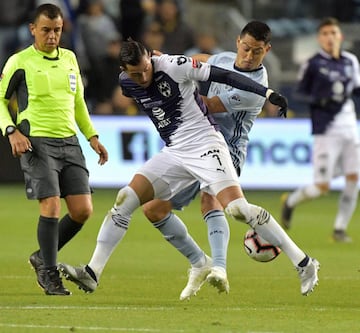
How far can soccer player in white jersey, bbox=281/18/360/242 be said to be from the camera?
15.6 m

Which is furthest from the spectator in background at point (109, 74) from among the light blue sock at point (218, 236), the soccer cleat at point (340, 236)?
the light blue sock at point (218, 236)

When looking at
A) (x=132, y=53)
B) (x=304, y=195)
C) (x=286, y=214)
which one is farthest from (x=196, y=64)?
(x=286, y=214)

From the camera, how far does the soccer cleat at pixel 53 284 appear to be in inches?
412

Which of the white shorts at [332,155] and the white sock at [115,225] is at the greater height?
the white sock at [115,225]

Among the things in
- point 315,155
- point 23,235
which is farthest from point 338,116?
point 23,235

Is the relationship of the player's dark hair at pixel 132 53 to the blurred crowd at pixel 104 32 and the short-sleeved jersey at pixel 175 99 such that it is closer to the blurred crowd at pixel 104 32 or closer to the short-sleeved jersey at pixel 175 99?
the short-sleeved jersey at pixel 175 99

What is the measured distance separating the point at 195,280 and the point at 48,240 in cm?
119

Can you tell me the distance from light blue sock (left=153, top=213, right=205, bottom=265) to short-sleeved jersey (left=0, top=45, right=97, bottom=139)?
1069mm

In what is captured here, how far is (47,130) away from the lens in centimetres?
1069

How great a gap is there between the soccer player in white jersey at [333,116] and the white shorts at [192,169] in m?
5.51

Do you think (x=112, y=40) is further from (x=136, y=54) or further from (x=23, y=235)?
(x=136, y=54)

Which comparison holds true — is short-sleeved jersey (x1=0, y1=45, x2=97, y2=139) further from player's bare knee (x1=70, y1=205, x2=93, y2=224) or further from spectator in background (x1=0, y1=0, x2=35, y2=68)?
spectator in background (x1=0, y1=0, x2=35, y2=68)

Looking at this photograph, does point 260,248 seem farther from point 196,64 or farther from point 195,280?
point 196,64

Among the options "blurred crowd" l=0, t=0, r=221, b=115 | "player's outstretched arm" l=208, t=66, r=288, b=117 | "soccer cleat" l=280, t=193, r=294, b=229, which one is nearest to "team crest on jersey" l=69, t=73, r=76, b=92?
"player's outstretched arm" l=208, t=66, r=288, b=117
